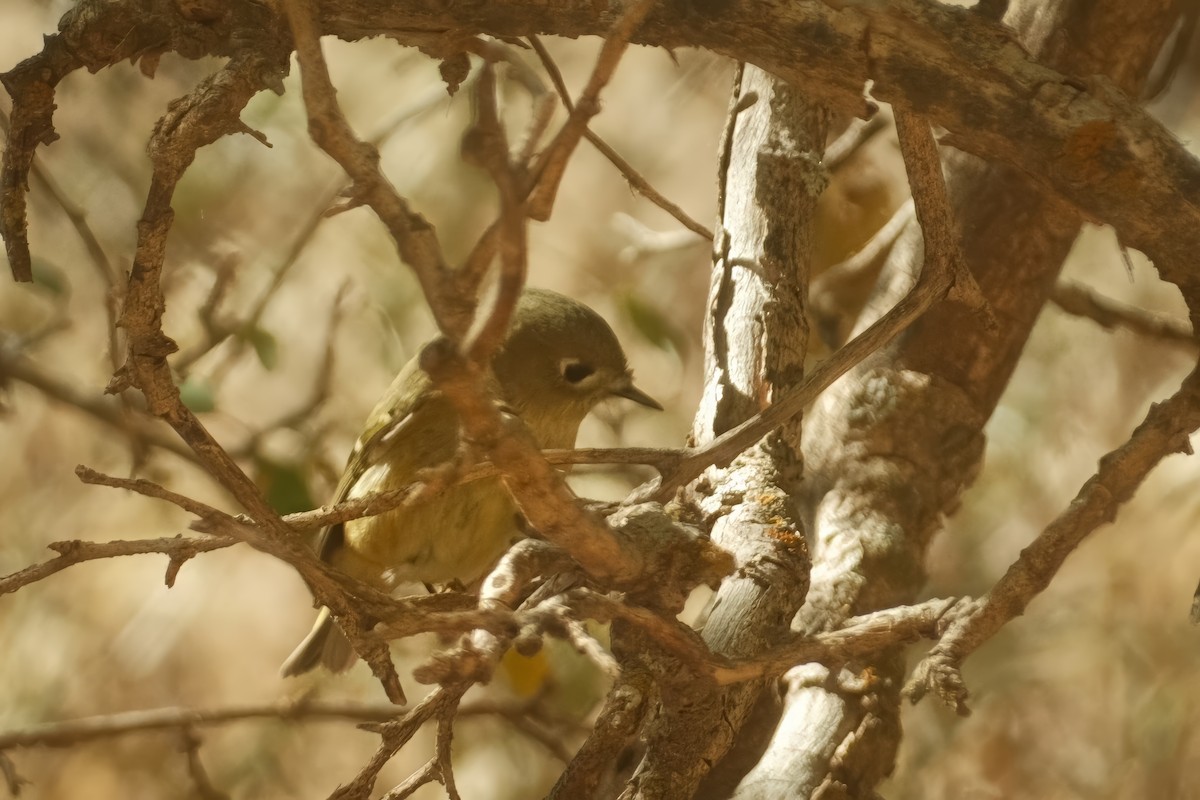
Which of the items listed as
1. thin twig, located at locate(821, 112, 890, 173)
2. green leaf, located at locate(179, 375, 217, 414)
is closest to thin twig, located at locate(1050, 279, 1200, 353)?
thin twig, located at locate(821, 112, 890, 173)

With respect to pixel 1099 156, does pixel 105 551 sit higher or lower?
lower

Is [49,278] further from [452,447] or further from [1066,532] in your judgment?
[1066,532]

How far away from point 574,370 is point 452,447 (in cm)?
38

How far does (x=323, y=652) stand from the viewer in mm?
3092

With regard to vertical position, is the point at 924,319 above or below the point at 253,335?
above

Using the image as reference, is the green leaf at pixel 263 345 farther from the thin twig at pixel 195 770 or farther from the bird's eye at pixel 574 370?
the thin twig at pixel 195 770

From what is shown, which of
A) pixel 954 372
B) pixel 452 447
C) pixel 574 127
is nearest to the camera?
Result: pixel 574 127

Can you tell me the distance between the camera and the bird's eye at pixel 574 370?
2.99 metres

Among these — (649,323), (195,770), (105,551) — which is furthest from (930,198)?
(195,770)

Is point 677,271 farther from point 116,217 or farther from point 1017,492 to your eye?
point 116,217

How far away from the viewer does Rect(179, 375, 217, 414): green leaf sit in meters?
2.77

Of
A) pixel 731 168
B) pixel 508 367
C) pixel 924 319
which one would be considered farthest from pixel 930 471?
pixel 508 367

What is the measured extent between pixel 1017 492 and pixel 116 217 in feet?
11.0

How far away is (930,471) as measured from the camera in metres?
2.44
